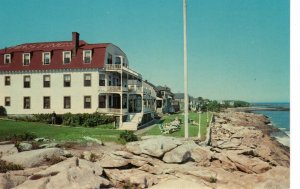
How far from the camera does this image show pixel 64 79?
54.0 ft

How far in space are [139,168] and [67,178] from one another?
3.29m

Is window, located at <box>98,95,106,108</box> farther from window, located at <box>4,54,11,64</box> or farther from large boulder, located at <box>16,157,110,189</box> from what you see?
large boulder, located at <box>16,157,110,189</box>

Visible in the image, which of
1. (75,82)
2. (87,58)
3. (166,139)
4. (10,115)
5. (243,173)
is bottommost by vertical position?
(243,173)

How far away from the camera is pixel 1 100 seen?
35.5 ft

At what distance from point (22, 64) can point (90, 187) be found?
7876 mm

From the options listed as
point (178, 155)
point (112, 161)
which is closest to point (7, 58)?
point (112, 161)

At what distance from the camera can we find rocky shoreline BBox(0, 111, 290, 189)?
8128 millimetres

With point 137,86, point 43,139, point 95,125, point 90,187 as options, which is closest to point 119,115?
point 95,125

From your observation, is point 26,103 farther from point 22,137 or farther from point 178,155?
point 178,155

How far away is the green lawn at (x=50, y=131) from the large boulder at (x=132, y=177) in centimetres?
375

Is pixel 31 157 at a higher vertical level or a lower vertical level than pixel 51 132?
lower

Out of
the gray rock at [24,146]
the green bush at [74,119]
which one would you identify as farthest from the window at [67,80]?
the gray rock at [24,146]

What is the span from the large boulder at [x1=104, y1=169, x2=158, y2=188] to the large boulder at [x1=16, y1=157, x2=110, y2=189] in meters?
0.72

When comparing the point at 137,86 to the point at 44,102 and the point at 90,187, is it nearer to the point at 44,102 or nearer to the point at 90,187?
the point at 44,102
